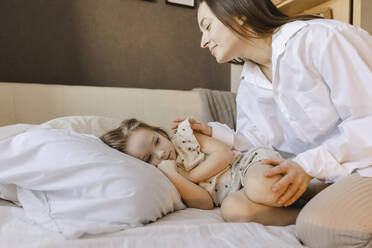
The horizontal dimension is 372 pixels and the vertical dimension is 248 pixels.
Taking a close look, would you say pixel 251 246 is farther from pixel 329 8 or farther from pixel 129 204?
pixel 329 8

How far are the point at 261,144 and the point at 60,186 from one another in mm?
764

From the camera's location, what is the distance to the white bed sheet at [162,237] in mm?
542

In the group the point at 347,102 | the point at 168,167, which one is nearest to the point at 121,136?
the point at 168,167

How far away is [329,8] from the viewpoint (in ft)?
5.36

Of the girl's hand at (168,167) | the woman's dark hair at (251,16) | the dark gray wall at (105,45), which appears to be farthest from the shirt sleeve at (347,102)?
the dark gray wall at (105,45)

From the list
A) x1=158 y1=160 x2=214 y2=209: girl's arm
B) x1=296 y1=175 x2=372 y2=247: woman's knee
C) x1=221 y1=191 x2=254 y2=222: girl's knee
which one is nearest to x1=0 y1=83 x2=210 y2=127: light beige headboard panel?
x1=158 y1=160 x2=214 y2=209: girl's arm

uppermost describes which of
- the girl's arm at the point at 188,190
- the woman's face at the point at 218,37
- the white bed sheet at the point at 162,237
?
the woman's face at the point at 218,37

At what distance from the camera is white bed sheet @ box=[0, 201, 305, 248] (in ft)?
1.78

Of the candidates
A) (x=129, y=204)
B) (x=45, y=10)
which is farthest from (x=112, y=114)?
(x=129, y=204)

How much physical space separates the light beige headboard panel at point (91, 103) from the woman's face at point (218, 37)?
26.5 inches

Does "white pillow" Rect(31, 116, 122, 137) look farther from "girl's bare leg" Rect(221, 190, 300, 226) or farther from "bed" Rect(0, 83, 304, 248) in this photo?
"girl's bare leg" Rect(221, 190, 300, 226)

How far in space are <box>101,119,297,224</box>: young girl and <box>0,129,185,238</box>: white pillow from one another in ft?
0.33

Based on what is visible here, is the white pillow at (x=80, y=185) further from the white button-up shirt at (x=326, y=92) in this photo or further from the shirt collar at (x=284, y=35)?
the shirt collar at (x=284, y=35)

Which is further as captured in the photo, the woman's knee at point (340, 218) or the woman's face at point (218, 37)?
the woman's face at point (218, 37)
